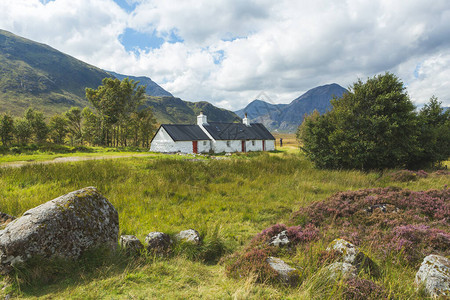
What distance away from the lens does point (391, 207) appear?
6625mm

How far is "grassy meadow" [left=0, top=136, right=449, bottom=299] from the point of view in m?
3.39

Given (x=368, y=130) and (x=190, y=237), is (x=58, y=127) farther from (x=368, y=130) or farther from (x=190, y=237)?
(x=368, y=130)

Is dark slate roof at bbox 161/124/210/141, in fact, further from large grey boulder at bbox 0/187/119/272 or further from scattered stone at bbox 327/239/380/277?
scattered stone at bbox 327/239/380/277

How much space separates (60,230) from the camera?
3.82 meters

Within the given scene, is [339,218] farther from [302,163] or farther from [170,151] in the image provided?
[170,151]

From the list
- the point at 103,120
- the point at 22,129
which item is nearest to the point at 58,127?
the point at 22,129

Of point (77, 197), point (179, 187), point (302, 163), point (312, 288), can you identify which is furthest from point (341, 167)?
point (77, 197)

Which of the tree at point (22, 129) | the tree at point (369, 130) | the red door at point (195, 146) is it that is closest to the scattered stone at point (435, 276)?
the tree at point (369, 130)

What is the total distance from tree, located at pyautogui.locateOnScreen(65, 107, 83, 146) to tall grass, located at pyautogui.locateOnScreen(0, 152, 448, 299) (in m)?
47.8

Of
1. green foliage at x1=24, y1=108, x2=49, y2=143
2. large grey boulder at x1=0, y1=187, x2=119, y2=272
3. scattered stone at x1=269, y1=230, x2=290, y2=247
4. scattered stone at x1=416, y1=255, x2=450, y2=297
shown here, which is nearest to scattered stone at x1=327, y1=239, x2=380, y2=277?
scattered stone at x1=416, y1=255, x2=450, y2=297

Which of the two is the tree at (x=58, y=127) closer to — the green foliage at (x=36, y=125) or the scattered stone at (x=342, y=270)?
the green foliage at (x=36, y=125)

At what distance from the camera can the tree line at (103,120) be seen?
4141 cm

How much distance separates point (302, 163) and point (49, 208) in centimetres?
1717

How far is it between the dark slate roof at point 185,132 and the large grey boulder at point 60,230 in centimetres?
3072
